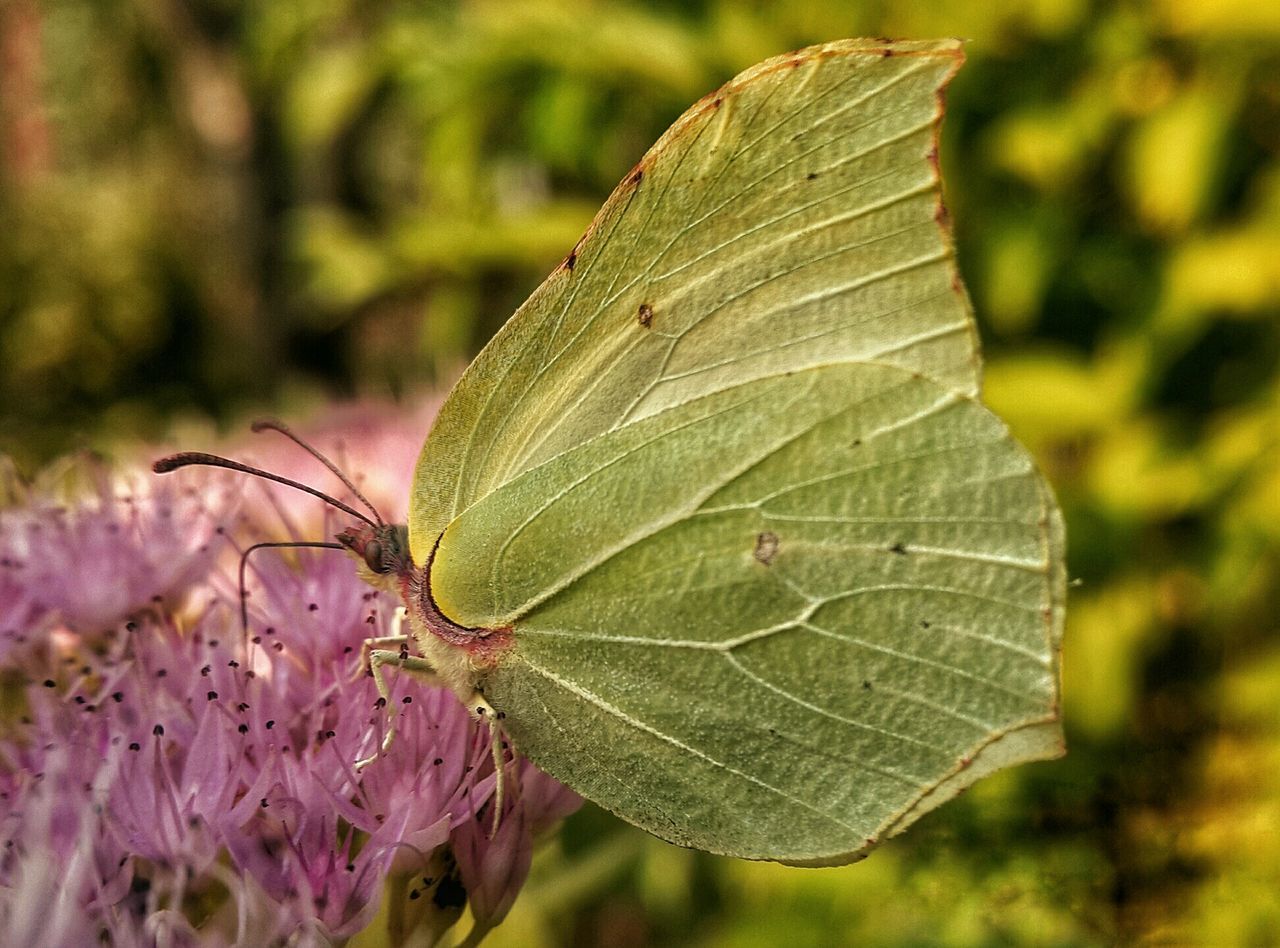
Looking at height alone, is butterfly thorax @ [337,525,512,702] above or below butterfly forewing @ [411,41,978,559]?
below

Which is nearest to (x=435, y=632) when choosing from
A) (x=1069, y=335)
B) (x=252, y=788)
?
(x=252, y=788)

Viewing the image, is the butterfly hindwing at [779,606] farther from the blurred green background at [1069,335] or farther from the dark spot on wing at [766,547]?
the blurred green background at [1069,335]

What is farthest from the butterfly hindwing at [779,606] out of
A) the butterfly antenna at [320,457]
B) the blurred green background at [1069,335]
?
the blurred green background at [1069,335]

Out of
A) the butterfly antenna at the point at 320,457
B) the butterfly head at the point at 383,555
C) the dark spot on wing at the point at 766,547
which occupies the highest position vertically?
the butterfly antenna at the point at 320,457

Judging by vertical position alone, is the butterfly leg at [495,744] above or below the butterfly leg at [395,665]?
below

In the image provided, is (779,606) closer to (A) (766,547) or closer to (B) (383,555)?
(A) (766,547)

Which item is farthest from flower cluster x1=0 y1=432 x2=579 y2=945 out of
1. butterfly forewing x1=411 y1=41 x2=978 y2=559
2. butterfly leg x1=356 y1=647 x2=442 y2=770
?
butterfly forewing x1=411 y1=41 x2=978 y2=559

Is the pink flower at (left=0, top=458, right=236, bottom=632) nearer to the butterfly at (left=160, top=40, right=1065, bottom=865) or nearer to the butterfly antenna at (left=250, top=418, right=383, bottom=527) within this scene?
the butterfly antenna at (left=250, top=418, right=383, bottom=527)

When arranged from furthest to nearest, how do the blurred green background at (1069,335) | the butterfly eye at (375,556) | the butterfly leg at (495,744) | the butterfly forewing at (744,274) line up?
1. the blurred green background at (1069,335)
2. the butterfly eye at (375,556)
3. the butterfly leg at (495,744)
4. the butterfly forewing at (744,274)
